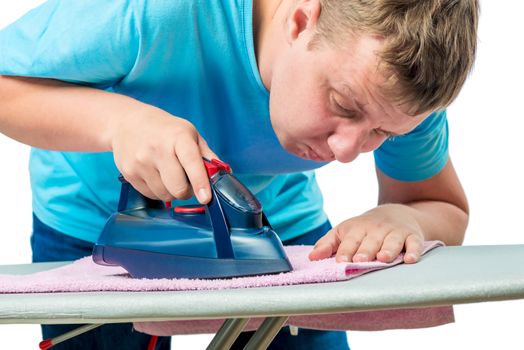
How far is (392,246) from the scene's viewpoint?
1060 millimetres

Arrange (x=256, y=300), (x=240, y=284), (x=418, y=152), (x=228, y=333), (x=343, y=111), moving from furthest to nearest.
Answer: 1. (x=418, y=152)
2. (x=343, y=111)
3. (x=228, y=333)
4. (x=240, y=284)
5. (x=256, y=300)

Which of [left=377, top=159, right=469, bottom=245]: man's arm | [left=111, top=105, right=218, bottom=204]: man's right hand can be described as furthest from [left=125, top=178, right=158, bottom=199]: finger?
[left=377, top=159, right=469, bottom=245]: man's arm

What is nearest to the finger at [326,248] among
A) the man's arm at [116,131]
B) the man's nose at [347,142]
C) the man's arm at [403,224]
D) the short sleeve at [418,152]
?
the man's arm at [403,224]

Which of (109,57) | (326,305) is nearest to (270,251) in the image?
(326,305)

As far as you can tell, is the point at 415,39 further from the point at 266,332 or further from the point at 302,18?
the point at 266,332

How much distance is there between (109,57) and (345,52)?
13.2 inches

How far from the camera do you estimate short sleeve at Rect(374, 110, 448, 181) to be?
4.65 feet

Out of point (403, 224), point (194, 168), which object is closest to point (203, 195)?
point (194, 168)

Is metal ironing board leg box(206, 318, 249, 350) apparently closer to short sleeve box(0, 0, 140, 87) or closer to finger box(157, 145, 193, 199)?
finger box(157, 145, 193, 199)

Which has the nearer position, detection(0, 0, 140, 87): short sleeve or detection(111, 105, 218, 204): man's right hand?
detection(111, 105, 218, 204): man's right hand

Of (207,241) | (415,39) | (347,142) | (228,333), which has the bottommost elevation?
(228,333)

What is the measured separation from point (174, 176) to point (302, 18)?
0.34 m

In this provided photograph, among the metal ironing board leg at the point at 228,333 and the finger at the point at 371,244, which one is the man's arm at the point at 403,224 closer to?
the finger at the point at 371,244

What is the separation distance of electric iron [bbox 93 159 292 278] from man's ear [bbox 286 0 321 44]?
0.27 m
